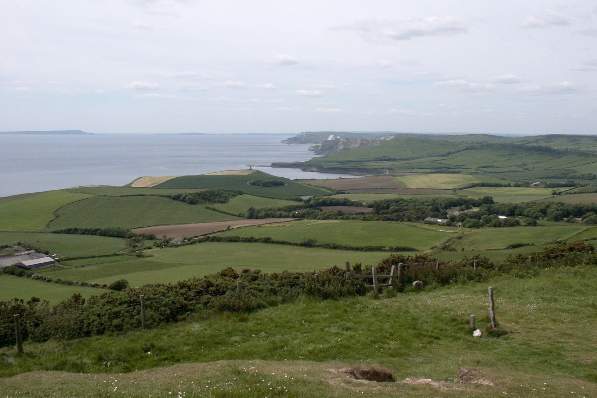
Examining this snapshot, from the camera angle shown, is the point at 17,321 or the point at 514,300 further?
the point at 514,300

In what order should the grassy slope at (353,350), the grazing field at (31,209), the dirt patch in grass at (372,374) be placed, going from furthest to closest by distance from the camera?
1. the grazing field at (31,209)
2. the dirt patch in grass at (372,374)
3. the grassy slope at (353,350)

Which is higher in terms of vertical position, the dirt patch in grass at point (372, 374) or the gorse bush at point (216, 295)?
the dirt patch in grass at point (372, 374)

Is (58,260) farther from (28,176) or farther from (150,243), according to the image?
(28,176)

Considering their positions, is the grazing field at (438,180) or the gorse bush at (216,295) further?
the grazing field at (438,180)

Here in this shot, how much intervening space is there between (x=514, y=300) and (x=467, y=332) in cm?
469

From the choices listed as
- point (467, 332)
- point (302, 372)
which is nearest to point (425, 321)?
point (467, 332)

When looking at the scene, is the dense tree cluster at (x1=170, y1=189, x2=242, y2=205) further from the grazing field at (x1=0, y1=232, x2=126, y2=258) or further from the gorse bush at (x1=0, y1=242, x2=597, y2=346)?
the gorse bush at (x1=0, y1=242, x2=597, y2=346)

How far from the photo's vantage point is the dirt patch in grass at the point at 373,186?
124062 millimetres

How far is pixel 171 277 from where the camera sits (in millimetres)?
41719

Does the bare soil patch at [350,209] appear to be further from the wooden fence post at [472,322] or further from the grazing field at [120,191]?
the wooden fence post at [472,322]

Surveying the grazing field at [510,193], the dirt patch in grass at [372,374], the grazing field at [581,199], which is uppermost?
the dirt patch in grass at [372,374]

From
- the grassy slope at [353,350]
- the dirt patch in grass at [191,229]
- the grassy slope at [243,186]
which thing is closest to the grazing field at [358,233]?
the dirt patch in grass at [191,229]

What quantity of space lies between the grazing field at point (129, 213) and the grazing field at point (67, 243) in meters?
8.40

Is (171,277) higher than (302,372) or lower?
lower
